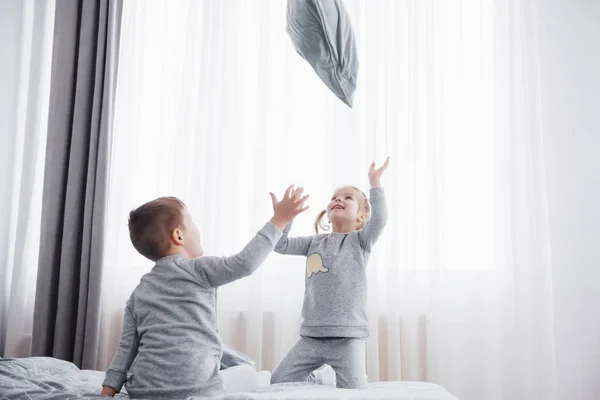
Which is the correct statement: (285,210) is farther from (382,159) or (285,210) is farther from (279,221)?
(382,159)

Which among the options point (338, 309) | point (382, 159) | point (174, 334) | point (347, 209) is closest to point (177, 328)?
point (174, 334)

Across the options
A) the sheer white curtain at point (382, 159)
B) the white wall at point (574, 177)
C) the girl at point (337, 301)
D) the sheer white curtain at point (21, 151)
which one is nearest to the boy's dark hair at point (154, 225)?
the girl at point (337, 301)

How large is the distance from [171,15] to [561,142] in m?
2.06

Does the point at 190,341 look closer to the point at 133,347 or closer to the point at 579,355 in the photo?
the point at 133,347

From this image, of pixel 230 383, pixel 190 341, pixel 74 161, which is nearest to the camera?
pixel 190 341

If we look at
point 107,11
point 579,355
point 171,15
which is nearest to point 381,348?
point 579,355

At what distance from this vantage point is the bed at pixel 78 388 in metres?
1.17

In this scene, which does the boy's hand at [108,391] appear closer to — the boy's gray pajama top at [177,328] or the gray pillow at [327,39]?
the boy's gray pajama top at [177,328]

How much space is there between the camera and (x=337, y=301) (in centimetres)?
174

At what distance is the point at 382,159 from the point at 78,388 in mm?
1657

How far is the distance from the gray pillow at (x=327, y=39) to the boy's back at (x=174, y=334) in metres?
0.89

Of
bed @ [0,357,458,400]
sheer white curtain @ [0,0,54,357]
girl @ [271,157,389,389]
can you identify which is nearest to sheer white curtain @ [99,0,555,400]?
sheer white curtain @ [0,0,54,357]

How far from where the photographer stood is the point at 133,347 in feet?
4.48

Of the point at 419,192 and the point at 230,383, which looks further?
the point at 419,192
